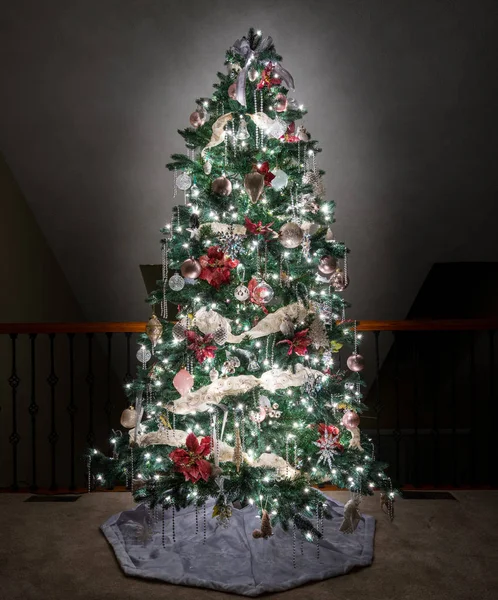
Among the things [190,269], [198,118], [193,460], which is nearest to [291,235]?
[190,269]

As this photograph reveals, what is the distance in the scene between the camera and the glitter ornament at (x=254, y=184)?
1.99 meters

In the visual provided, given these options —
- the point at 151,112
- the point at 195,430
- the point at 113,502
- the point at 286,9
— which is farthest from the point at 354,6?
the point at 113,502

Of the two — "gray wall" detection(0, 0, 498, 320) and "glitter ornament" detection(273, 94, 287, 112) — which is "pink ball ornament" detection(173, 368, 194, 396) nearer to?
"glitter ornament" detection(273, 94, 287, 112)

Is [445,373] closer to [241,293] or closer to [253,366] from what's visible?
[253,366]

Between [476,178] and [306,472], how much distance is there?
224 centimetres

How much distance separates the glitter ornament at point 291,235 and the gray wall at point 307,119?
1360 millimetres

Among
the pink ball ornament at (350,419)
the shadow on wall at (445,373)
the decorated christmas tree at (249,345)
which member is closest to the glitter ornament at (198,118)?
the decorated christmas tree at (249,345)

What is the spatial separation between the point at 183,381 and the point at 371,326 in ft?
4.01

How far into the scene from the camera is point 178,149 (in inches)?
132

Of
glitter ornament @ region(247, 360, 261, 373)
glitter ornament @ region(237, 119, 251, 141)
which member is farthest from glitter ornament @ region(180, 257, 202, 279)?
glitter ornament @ region(237, 119, 251, 141)

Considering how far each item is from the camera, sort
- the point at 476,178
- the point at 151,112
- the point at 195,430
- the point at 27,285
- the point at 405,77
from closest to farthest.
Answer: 1. the point at 195,430
2. the point at 405,77
3. the point at 151,112
4. the point at 476,178
5. the point at 27,285

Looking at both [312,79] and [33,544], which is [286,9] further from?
[33,544]

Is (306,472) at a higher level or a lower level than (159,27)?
lower

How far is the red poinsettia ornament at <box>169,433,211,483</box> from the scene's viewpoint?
6.48 ft
